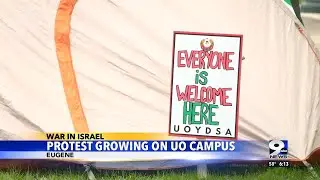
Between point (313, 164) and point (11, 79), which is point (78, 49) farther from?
point (313, 164)

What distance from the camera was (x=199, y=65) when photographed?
3723 millimetres

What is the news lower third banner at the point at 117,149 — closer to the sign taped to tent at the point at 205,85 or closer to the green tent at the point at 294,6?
the sign taped to tent at the point at 205,85

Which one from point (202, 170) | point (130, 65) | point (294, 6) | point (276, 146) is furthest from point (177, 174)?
point (294, 6)

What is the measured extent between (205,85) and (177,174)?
695 millimetres

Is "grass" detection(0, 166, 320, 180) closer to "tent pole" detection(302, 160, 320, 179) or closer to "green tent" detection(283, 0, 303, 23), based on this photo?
"tent pole" detection(302, 160, 320, 179)

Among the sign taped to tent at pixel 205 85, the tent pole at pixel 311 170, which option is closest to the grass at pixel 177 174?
the tent pole at pixel 311 170

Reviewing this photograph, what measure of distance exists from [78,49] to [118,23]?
1.11 ft

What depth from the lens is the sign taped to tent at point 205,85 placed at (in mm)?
3707

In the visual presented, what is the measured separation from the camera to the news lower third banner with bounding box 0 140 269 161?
12.3ft

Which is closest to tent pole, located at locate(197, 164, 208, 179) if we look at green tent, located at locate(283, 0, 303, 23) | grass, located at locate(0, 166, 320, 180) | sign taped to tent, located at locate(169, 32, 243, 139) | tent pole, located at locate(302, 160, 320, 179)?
grass, located at locate(0, 166, 320, 180)

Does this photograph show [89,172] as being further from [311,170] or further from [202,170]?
[311,170]

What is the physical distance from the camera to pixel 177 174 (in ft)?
12.7

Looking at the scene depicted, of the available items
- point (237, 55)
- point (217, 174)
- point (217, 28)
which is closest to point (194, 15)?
point (217, 28)

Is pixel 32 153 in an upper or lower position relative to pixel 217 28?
lower
